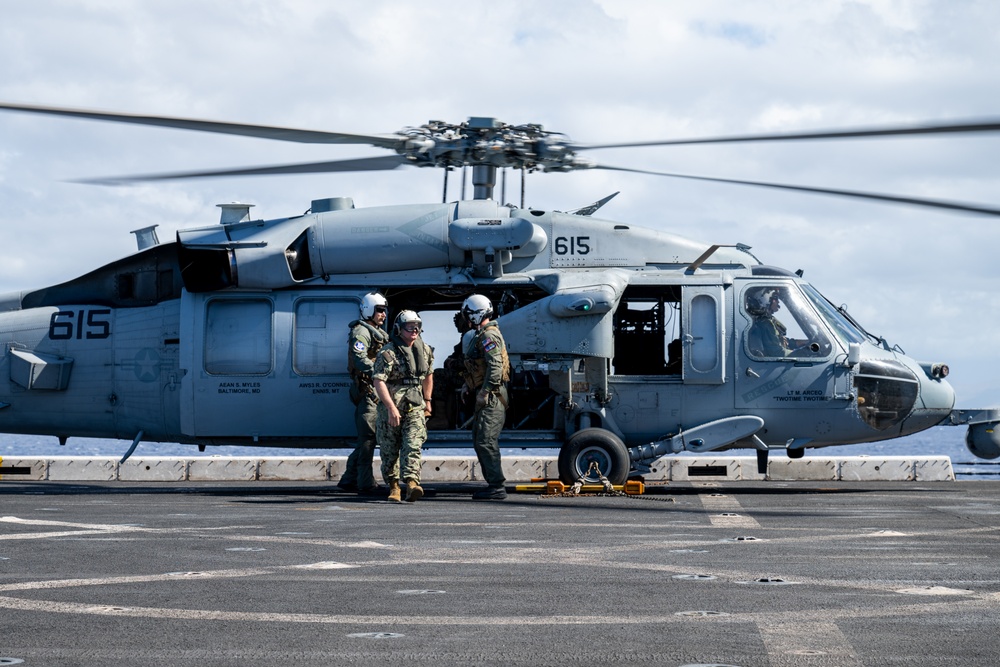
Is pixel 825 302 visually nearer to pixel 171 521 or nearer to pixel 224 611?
pixel 171 521

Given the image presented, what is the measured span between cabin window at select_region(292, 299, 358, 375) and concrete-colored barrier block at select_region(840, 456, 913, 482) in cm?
760

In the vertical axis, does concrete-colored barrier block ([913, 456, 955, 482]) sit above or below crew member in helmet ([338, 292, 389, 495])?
below

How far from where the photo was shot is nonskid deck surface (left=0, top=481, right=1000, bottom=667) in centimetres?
492

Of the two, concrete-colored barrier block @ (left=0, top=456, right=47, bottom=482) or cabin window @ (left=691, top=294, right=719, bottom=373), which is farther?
concrete-colored barrier block @ (left=0, top=456, right=47, bottom=482)

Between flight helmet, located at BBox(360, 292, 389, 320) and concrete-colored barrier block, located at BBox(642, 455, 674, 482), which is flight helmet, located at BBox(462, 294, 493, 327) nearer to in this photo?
flight helmet, located at BBox(360, 292, 389, 320)

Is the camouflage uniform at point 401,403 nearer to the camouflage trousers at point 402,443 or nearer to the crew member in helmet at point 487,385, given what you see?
the camouflage trousers at point 402,443

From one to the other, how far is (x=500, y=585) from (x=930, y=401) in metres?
9.56

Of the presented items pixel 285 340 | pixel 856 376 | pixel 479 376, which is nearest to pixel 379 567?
pixel 479 376

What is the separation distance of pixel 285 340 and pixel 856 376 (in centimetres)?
663

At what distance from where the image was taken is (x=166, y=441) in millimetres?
15445

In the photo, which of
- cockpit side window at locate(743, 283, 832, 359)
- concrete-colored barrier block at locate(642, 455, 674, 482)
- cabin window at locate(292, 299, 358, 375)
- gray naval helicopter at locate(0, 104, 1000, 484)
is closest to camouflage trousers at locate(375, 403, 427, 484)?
gray naval helicopter at locate(0, 104, 1000, 484)

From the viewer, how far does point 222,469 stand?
18531 mm

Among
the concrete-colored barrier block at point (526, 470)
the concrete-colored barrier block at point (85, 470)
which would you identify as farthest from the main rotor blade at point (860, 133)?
the concrete-colored barrier block at point (85, 470)

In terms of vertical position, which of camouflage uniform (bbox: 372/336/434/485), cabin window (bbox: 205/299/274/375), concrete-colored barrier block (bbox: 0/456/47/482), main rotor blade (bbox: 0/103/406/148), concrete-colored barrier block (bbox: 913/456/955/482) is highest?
main rotor blade (bbox: 0/103/406/148)
